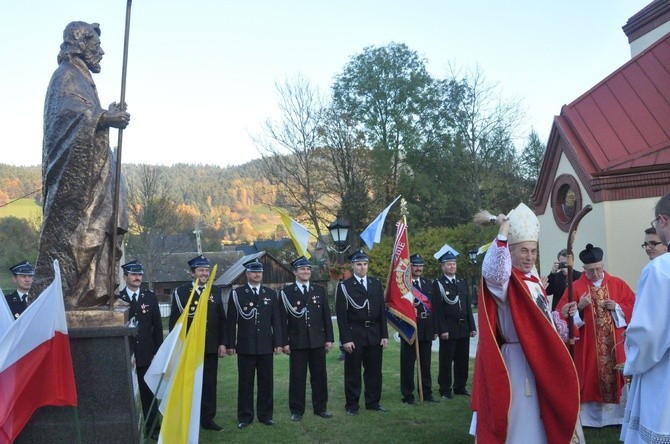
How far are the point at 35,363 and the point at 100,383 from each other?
27.5 inches

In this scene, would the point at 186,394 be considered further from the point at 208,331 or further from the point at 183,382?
the point at 208,331

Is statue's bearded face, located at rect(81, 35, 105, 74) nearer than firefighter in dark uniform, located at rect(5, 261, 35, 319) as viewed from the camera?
Yes

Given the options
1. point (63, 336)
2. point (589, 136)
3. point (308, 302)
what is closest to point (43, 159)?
point (63, 336)

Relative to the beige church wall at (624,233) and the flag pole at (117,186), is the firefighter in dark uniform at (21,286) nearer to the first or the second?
the flag pole at (117,186)

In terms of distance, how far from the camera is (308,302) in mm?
8219

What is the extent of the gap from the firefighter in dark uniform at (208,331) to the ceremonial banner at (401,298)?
2.41 meters

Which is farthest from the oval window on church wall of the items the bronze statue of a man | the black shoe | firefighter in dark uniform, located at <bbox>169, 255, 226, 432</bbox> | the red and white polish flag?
the red and white polish flag

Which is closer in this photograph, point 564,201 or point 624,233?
point 624,233

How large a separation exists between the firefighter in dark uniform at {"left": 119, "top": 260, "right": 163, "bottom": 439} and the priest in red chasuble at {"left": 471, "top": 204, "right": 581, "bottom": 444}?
4087mm

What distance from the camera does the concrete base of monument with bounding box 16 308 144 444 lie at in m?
5.02

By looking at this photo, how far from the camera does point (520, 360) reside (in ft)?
15.3

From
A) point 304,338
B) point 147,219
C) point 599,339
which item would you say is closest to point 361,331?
point 304,338

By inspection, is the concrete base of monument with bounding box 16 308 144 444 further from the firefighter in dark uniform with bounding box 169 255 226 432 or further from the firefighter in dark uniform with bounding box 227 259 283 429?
the firefighter in dark uniform with bounding box 227 259 283 429

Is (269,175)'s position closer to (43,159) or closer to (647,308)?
(43,159)
